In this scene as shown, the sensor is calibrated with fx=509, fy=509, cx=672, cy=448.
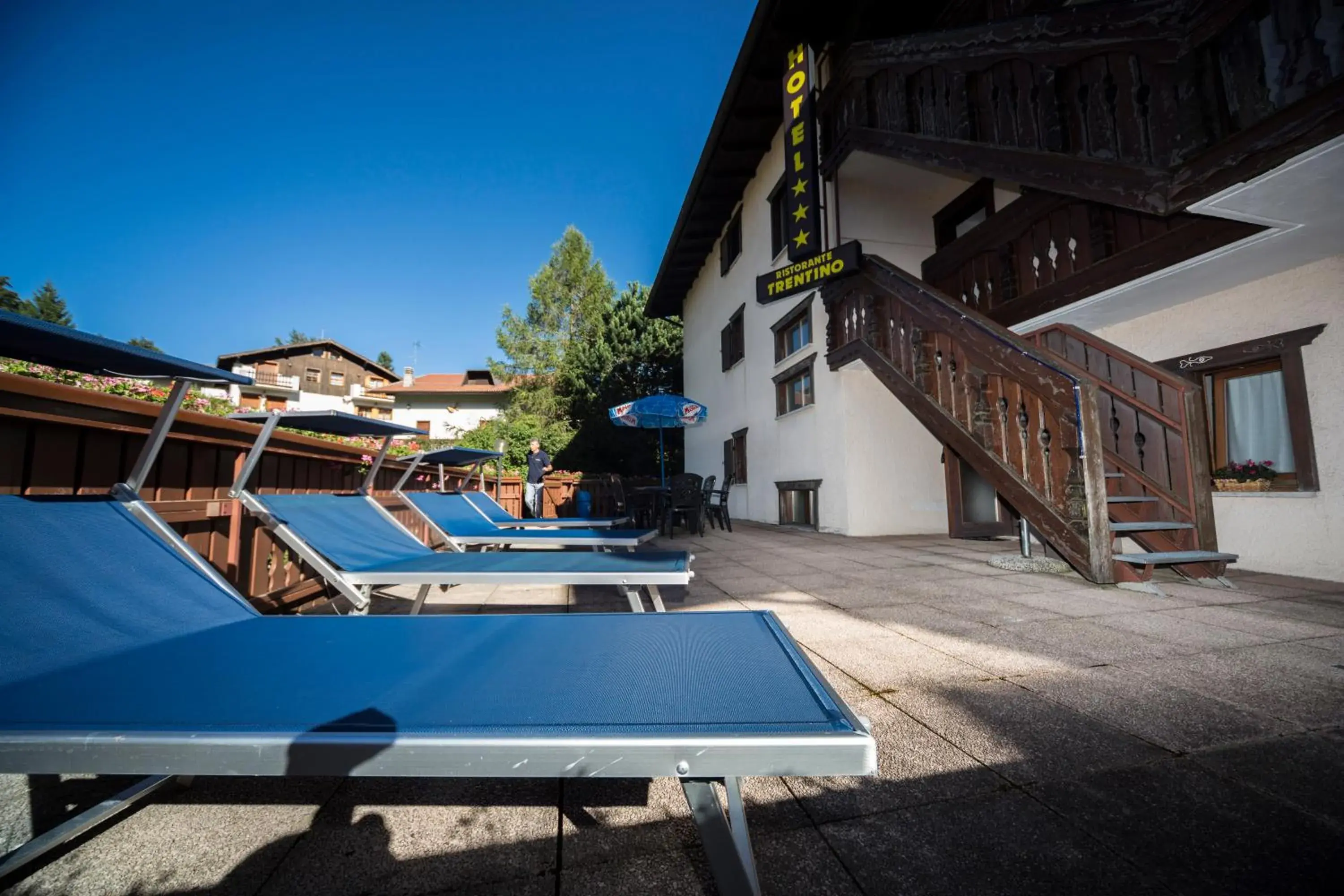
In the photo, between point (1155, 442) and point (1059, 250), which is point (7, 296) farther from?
point (1155, 442)

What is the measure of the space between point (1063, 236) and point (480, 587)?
6.68 meters

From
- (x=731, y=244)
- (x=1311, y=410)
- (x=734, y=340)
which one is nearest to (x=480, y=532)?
Answer: (x=1311, y=410)

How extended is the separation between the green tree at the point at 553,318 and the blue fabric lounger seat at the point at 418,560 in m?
19.3

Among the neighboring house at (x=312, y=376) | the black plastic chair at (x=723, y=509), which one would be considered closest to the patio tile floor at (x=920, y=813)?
the black plastic chair at (x=723, y=509)

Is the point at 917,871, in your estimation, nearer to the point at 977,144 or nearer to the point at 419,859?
the point at 419,859

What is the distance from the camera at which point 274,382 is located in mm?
32188

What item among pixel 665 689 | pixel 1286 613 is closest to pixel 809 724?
pixel 665 689

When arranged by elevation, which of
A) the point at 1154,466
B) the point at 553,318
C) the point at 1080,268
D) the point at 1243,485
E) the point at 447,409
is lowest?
the point at 1243,485

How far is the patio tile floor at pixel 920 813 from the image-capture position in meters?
1.04

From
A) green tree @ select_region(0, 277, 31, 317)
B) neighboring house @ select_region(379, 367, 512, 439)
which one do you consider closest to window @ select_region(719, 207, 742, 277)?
neighboring house @ select_region(379, 367, 512, 439)

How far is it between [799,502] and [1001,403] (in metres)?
5.09

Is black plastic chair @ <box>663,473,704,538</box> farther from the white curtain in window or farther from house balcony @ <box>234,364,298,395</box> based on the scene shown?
house balcony @ <box>234,364,298,395</box>

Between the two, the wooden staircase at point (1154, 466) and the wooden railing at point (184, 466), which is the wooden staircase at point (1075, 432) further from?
the wooden railing at point (184, 466)

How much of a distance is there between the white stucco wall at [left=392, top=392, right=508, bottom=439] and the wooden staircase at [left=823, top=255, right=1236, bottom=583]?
3019 cm
